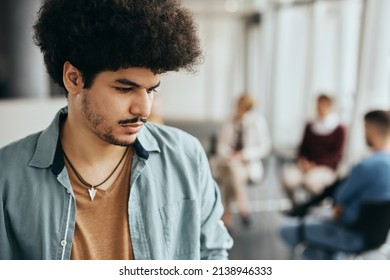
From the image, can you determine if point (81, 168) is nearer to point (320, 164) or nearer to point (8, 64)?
point (8, 64)

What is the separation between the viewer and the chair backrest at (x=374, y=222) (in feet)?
6.86

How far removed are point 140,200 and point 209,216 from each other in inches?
7.1

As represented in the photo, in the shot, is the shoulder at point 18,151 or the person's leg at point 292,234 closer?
the shoulder at point 18,151

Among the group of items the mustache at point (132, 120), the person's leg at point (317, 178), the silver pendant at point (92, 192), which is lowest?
the person's leg at point (317, 178)

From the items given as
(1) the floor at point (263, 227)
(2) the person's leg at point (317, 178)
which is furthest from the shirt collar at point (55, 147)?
(2) the person's leg at point (317, 178)

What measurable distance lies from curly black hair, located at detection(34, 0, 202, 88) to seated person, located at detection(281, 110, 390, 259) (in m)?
1.48

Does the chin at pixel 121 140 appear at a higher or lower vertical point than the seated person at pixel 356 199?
higher

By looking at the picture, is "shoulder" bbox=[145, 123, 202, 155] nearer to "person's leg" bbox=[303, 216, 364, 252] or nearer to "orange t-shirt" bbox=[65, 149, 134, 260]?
"orange t-shirt" bbox=[65, 149, 134, 260]

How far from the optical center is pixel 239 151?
338 centimetres

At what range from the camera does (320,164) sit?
3445mm

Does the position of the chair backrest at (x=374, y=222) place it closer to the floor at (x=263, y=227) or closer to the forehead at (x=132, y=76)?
the floor at (x=263, y=227)

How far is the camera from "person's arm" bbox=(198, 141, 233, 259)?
1.11 meters

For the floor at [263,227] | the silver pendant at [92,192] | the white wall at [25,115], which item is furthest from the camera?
the floor at [263,227]
